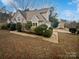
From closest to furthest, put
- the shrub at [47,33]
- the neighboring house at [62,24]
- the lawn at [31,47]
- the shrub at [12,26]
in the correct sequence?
the lawn at [31,47] → the shrub at [12,26] → the shrub at [47,33] → the neighboring house at [62,24]

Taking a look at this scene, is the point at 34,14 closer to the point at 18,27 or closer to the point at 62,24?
the point at 18,27

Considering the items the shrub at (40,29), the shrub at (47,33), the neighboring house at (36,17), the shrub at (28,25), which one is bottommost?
the shrub at (47,33)

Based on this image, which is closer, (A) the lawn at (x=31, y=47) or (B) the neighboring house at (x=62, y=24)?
(A) the lawn at (x=31, y=47)

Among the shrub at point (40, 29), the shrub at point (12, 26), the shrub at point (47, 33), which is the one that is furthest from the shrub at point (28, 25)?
the shrub at point (47, 33)

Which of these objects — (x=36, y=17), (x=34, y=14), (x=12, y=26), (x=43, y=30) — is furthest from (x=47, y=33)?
(x=12, y=26)

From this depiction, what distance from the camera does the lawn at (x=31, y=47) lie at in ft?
11.7

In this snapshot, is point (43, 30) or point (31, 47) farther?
point (43, 30)

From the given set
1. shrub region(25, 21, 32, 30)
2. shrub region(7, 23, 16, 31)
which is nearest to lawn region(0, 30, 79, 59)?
shrub region(7, 23, 16, 31)

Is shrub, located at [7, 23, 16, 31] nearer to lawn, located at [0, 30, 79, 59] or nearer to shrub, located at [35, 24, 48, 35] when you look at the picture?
lawn, located at [0, 30, 79, 59]

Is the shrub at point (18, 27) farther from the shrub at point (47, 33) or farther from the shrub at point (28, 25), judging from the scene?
the shrub at point (47, 33)

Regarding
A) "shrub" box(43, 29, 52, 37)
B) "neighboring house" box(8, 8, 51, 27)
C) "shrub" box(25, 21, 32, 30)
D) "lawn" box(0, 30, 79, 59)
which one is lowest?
"lawn" box(0, 30, 79, 59)

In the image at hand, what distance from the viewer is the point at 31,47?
371 centimetres

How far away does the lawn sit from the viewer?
11.7ft

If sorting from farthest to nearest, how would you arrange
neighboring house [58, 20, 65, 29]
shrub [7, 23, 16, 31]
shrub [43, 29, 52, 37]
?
1. neighboring house [58, 20, 65, 29]
2. shrub [43, 29, 52, 37]
3. shrub [7, 23, 16, 31]
